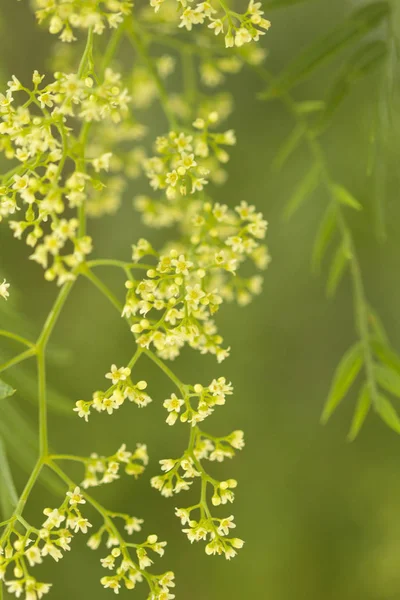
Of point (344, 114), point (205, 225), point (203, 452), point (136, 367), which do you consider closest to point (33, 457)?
point (203, 452)

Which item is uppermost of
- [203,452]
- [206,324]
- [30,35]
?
[30,35]

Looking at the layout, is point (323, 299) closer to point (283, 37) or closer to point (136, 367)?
point (136, 367)

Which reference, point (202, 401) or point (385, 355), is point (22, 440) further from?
point (385, 355)

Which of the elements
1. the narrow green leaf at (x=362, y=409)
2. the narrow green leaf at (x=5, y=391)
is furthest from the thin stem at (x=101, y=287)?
the narrow green leaf at (x=362, y=409)

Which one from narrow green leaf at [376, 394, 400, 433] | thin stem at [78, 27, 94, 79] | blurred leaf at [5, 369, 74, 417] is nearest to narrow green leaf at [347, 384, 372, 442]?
narrow green leaf at [376, 394, 400, 433]

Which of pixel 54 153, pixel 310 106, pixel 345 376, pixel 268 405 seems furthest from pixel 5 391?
pixel 268 405

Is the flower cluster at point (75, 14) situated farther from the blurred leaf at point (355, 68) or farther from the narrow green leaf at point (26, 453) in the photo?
the narrow green leaf at point (26, 453)
